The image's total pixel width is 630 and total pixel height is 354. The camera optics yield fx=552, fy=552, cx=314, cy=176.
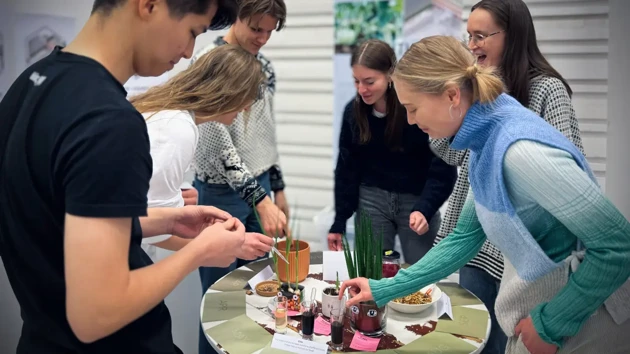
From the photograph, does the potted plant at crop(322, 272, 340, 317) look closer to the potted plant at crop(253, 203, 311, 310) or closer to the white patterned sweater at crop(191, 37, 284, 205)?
the potted plant at crop(253, 203, 311, 310)

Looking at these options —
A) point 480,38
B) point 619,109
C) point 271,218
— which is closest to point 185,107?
point 271,218

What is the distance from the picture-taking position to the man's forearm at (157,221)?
1.43 metres

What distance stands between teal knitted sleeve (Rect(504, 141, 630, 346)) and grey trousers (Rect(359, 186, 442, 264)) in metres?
1.41

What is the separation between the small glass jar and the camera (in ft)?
6.82

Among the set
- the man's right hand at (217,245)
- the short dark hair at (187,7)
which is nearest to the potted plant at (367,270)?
the man's right hand at (217,245)

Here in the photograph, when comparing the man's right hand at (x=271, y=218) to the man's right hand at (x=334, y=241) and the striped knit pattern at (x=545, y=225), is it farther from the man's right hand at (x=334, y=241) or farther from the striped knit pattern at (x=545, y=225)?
the striped knit pattern at (x=545, y=225)

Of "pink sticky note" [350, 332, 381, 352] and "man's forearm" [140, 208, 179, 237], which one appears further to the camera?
"pink sticky note" [350, 332, 381, 352]

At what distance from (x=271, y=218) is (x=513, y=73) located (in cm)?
117

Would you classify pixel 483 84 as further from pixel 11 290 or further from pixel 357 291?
pixel 11 290

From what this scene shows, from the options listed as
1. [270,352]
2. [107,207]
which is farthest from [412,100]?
[107,207]

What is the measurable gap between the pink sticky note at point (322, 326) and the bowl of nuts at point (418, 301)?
25 cm

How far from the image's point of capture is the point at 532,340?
1.39 metres

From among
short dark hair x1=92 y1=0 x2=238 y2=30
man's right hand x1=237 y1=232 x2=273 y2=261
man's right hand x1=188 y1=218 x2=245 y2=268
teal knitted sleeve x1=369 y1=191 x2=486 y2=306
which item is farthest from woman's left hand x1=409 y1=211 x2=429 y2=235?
short dark hair x1=92 y1=0 x2=238 y2=30

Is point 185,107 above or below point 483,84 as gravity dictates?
below
